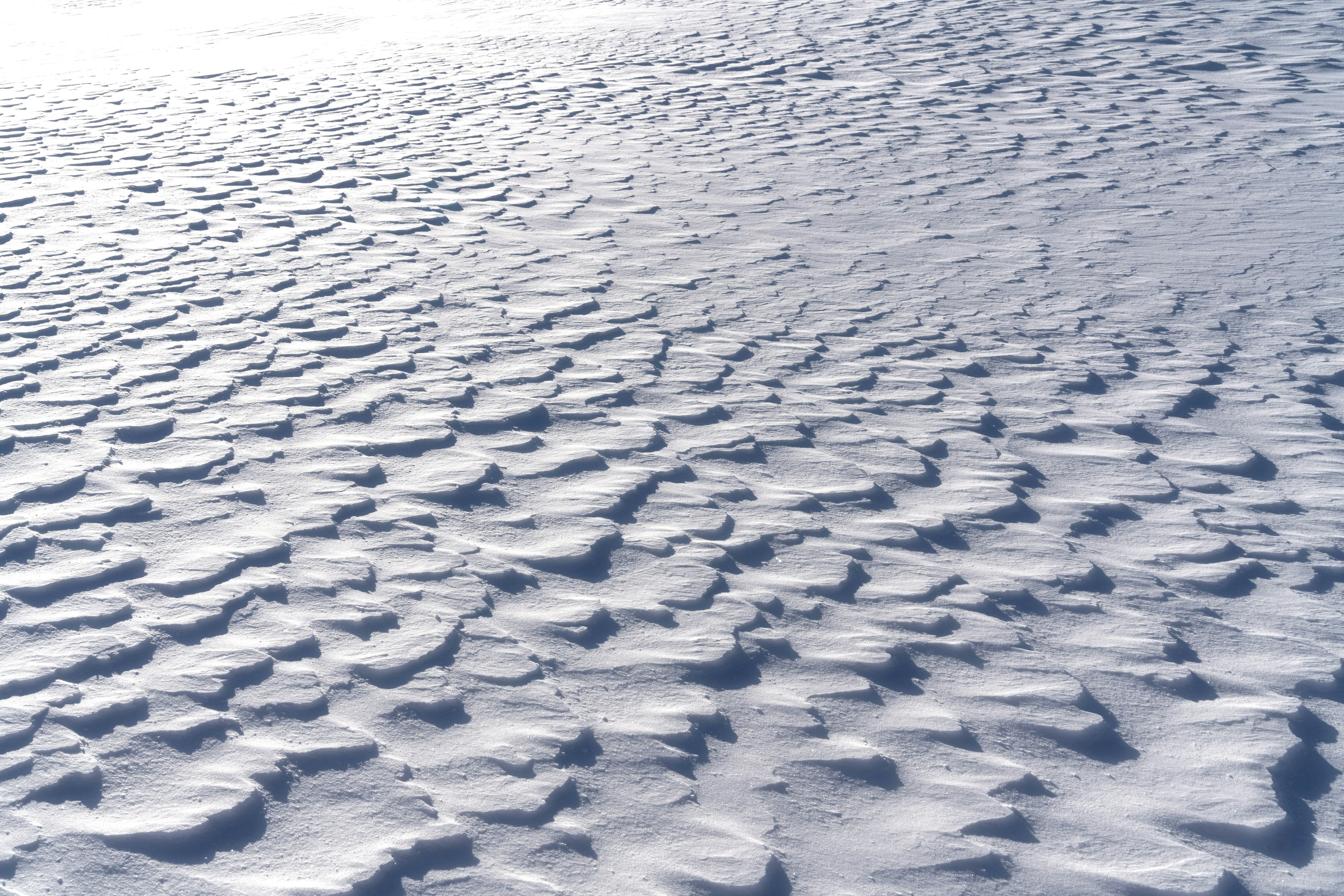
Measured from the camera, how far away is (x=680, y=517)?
325 cm

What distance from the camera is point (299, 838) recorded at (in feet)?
6.84

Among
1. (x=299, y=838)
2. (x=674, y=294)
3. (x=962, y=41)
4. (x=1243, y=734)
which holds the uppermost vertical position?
(x=962, y=41)

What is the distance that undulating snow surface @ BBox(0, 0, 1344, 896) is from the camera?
2.15 m

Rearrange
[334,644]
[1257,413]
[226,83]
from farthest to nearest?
1. [226,83]
2. [1257,413]
3. [334,644]

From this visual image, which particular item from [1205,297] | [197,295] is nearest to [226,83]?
[197,295]

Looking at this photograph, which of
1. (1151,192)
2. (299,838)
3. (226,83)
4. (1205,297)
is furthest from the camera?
(226,83)

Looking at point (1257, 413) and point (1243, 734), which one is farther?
point (1257, 413)

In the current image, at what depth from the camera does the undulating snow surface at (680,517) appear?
7.05 ft

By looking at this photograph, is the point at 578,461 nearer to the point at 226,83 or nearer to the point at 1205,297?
the point at 1205,297

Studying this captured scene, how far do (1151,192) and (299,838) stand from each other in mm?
5905

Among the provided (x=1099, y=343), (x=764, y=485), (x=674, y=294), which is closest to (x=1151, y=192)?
(x=1099, y=343)

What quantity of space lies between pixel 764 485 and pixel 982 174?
4.02 meters

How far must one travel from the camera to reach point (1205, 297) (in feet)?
15.8

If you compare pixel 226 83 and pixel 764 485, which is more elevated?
pixel 226 83
